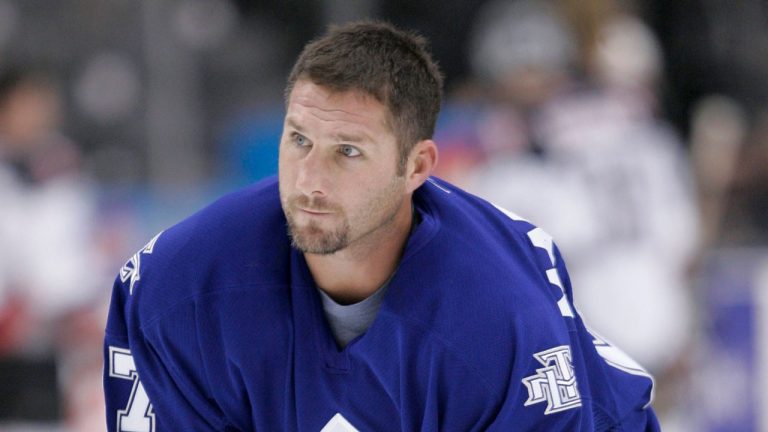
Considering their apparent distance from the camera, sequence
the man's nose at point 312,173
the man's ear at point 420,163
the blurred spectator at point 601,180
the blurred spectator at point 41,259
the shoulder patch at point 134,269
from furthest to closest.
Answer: the blurred spectator at point 41,259, the blurred spectator at point 601,180, the shoulder patch at point 134,269, the man's ear at point 420,163, the man's nose at point 312,173

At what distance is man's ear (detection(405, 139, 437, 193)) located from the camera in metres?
2.95

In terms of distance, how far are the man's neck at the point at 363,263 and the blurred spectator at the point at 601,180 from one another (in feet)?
9.47

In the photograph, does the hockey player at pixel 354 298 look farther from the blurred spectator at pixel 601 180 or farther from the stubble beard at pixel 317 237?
the blurred spectator at pixel 601 180

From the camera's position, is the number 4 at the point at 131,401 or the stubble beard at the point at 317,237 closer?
the stubble beard at the point at 317,237

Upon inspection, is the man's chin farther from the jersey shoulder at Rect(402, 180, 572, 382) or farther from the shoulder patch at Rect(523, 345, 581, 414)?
the shoulder patch at Rect(523, 345, 581, 414)

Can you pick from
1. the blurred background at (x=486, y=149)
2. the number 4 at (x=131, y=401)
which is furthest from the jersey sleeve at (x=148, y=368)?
the blurred background at (x=486, y=149)

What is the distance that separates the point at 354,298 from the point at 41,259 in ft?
12.0

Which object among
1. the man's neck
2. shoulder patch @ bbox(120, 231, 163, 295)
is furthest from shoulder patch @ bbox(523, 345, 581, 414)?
shoulder patch @ bbox(120, 231, 163, 295)

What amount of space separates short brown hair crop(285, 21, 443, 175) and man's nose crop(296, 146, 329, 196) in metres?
0.14

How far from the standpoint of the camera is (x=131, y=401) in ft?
10.4

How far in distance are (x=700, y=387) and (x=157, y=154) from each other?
103 inches

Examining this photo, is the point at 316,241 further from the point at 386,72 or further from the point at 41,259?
the point at 41,259

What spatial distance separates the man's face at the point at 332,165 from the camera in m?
2.79

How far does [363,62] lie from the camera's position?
2.82 meters
